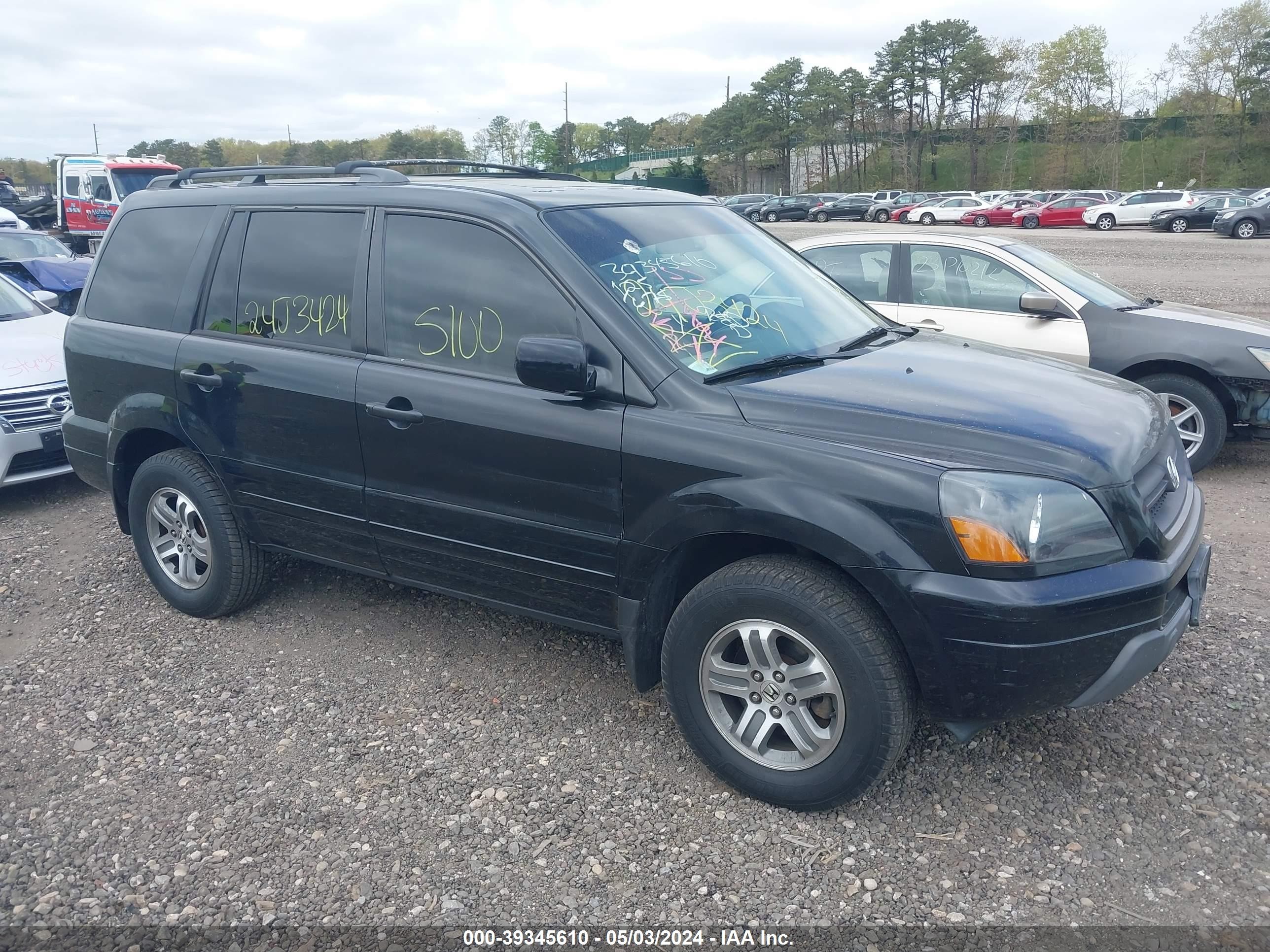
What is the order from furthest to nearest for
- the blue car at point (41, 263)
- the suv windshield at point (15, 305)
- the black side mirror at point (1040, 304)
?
the blue car at point (41, 263) < the suv windshield at point (15, 305) < the black side mirror at point (1040, 304)

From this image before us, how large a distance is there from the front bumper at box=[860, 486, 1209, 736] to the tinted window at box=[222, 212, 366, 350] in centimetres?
235

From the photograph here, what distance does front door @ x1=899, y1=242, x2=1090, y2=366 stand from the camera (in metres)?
6.47


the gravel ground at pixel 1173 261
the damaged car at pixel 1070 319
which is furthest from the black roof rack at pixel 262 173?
the gravel ground at pixel 1173 261

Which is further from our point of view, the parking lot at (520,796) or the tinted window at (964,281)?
the tinted window at (964,281)

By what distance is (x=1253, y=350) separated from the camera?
6.08 m

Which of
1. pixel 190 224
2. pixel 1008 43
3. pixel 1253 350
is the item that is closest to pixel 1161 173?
pixel 1008 43

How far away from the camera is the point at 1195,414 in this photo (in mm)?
6246

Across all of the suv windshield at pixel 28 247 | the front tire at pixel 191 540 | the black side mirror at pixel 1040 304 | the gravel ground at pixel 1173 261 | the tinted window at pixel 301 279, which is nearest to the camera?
the tinted window at pixel 301 279

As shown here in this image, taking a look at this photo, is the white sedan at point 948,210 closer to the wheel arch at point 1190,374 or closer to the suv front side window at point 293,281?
the wheel arch at point 1190,374

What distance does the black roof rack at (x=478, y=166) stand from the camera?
4.53 meters

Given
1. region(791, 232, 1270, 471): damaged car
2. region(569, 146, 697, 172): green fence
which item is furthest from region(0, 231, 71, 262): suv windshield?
region(569, 146, 697, 172): green fence

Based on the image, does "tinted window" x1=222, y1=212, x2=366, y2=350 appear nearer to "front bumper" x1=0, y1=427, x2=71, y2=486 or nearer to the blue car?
"front bumper" x1=0, y1=427, x2=71, y2=486

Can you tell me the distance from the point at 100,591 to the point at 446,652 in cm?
209

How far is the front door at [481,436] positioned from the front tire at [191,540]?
3.13ft
